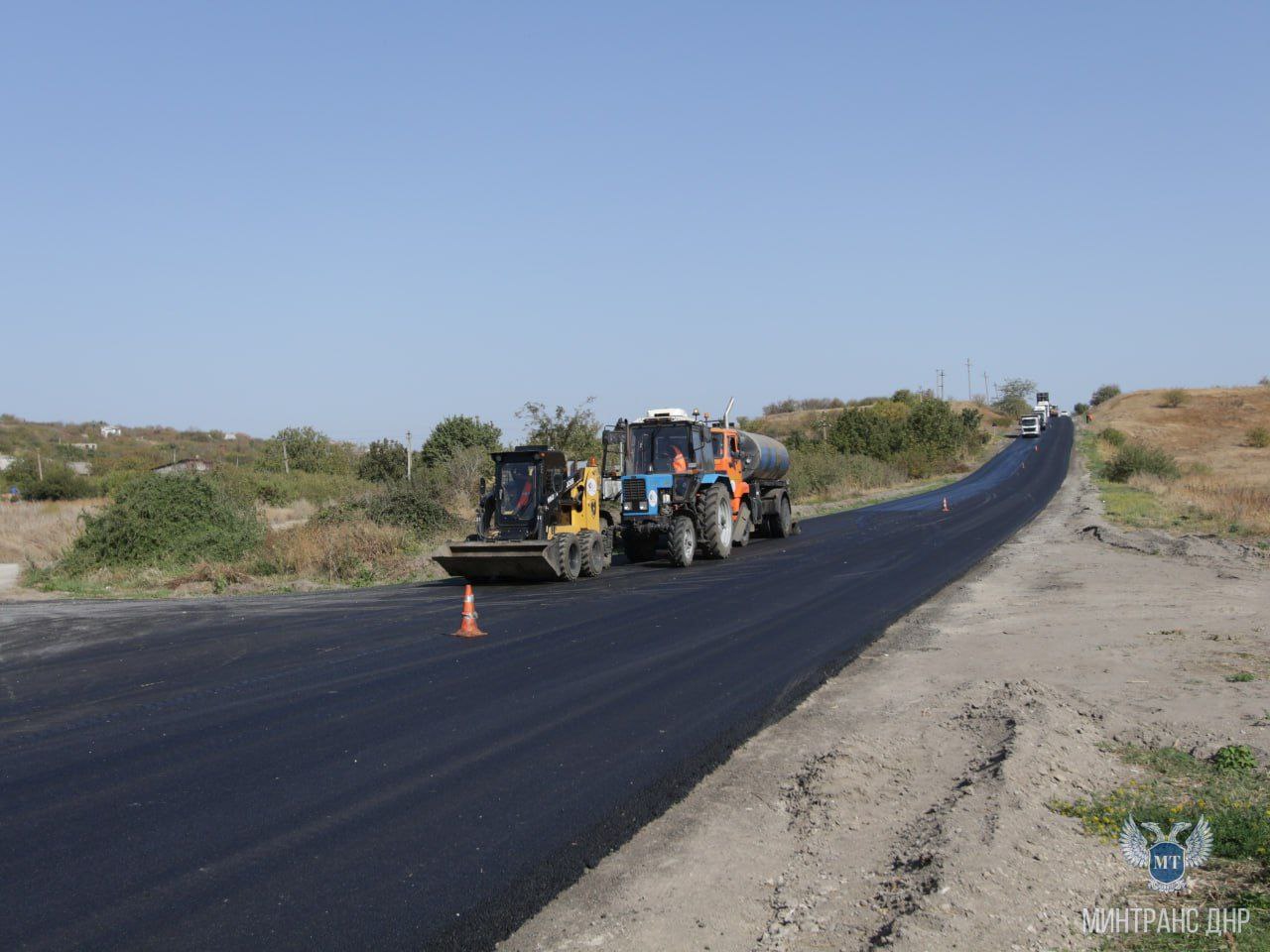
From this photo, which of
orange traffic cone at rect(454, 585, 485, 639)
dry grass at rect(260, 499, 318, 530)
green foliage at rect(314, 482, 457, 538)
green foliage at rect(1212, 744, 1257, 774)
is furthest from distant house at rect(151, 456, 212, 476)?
green foliage at rect(1212, 744, 1257, 774)

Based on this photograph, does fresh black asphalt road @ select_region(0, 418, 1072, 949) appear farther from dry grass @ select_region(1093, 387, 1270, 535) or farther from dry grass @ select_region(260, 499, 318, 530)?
dry grass @ select_region(260, 499, 318, 530)

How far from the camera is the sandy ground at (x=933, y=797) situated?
511 centimetres

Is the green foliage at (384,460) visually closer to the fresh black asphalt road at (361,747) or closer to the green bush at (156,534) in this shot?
the green bush at (156,534)

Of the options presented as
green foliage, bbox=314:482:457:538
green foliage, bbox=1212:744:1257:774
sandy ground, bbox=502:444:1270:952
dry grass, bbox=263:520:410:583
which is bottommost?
sandy ground, bbox=502:444:1270:952

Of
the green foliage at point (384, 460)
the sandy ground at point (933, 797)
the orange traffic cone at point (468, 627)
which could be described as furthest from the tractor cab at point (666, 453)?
the green foliage at point (384, 460)

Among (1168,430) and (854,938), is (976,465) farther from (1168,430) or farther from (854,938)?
(854,938)

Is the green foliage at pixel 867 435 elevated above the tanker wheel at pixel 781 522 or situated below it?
above

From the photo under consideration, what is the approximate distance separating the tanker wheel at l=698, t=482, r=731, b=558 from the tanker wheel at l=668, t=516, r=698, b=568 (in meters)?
0.52

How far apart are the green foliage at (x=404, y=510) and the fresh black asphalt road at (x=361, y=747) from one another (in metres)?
10.5

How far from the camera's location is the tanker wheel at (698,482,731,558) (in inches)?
924

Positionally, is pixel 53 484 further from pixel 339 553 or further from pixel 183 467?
pixel 339 553

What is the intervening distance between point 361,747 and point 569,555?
11926 millimetres

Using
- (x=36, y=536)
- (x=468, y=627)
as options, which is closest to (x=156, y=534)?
(x=36, y=536)

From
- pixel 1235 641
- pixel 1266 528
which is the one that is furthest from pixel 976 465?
pixel 1235 641
